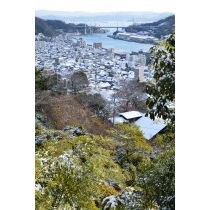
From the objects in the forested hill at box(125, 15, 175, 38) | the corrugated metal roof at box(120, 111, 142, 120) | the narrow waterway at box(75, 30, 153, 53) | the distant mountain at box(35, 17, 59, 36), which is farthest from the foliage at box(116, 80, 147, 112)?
the distant mountain at box(35, 17, 59, 36)

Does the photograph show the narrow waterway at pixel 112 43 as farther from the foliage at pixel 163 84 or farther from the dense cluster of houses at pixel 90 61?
the foliage at pixel 163 84

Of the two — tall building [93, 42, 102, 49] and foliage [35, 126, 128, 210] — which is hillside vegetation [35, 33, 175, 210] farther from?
tall building [93, 42, 102, 49]

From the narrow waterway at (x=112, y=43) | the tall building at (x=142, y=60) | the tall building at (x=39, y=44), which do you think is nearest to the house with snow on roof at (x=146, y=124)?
the tall building at (x=142, y=60)

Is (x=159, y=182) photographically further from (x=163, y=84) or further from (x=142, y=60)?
(x=142, y=60)
